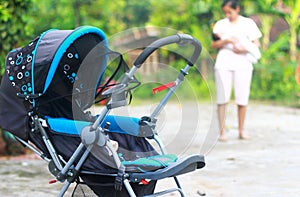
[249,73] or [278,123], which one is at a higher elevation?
[249,73]

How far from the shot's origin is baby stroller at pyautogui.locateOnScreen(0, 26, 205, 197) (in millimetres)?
4004

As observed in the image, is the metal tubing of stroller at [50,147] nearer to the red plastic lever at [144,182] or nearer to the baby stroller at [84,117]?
the baby stroller at [84,117]

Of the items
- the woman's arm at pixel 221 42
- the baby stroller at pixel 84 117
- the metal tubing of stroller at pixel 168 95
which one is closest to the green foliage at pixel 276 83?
the woman's arm at pixel 221 42

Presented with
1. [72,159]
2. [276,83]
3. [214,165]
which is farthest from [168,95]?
[276,83]

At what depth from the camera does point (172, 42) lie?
4.04 meters

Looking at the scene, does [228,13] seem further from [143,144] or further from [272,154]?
[143,144]

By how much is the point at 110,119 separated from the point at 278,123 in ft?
17.6

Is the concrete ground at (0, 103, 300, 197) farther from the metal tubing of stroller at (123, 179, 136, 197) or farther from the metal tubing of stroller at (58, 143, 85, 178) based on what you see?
the metal tubing of stroller at (58, 143, 85, 178)

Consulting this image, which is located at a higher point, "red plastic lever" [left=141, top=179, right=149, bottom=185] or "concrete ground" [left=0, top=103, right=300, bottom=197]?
"red plastic lever" [left=141, top=179, right=149, bottom=185]

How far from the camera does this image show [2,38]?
6.84 meters

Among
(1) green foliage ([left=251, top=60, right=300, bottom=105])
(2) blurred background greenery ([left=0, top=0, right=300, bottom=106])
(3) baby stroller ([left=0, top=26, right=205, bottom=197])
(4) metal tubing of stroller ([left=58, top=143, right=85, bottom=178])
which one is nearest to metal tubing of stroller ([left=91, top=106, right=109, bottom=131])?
(3) baby stroller ([left=0, top=26, right=205, bottom=197])

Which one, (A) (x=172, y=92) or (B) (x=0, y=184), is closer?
(A) (x=172, y=92)

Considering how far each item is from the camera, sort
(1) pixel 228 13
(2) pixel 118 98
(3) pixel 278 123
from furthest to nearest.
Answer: (3) pixel 278 123
(1) pixel 228 13
(2) pixel 118 98

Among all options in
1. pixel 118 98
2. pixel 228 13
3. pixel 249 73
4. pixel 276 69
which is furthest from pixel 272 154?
pixel 276 69
